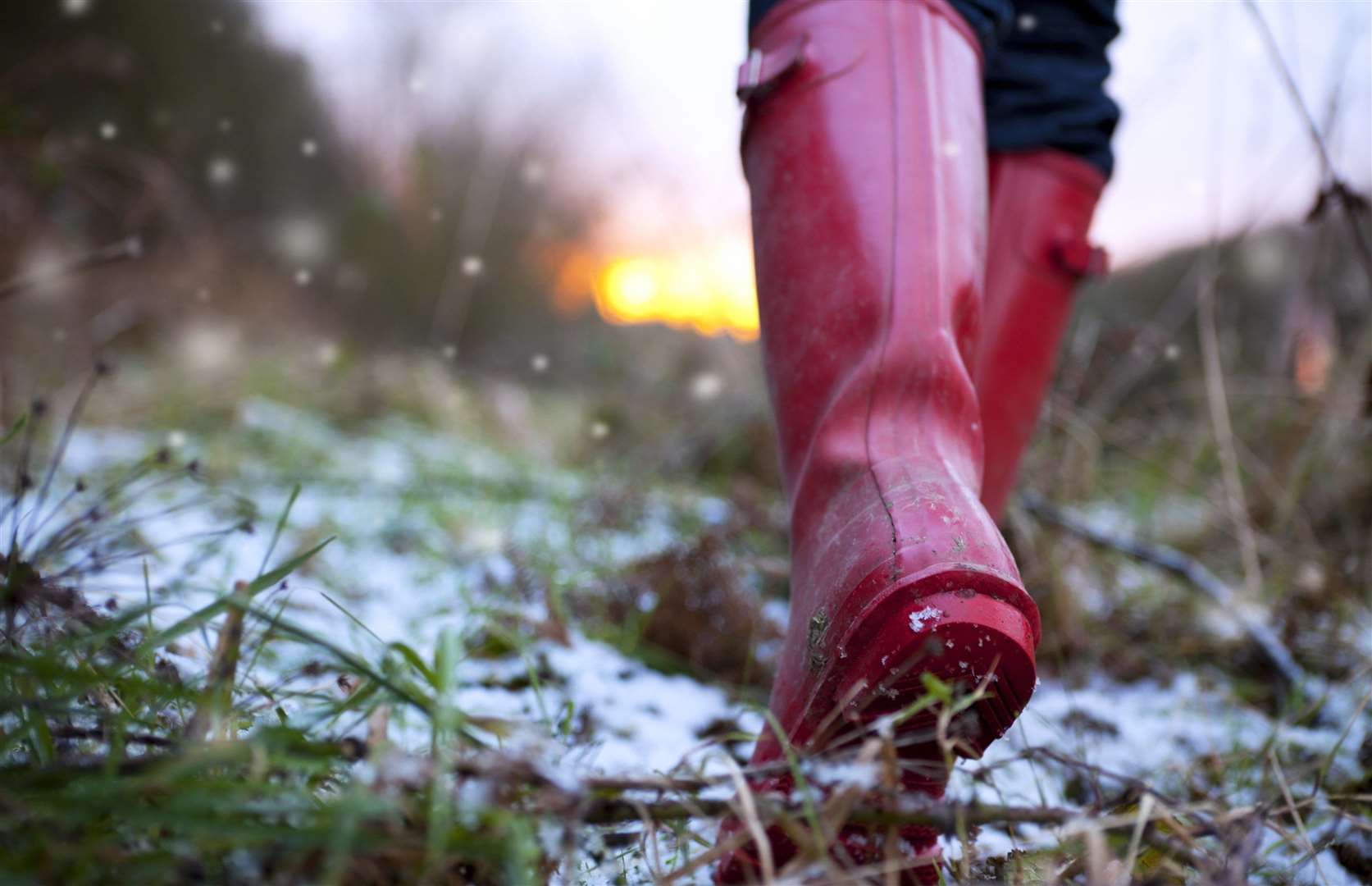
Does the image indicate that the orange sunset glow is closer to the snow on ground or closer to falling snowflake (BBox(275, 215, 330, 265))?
the snow on ground

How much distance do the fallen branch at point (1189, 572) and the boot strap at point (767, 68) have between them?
101cm

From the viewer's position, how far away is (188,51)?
12.4 ft

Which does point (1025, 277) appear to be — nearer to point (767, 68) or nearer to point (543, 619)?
point (767, 68)

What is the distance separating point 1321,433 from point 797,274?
57.7 inches

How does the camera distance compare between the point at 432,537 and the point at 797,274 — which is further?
the point at 432,537

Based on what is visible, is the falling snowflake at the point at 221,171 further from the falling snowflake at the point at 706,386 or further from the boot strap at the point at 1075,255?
the boot strap at the point at 1075,255

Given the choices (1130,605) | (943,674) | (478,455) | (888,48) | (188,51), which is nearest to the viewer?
(943,674)

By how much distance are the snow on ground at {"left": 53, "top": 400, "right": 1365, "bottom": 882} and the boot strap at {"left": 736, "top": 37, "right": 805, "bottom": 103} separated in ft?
1.96

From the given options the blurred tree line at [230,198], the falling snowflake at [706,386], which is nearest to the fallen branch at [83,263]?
the blurred tree line at [230,198]

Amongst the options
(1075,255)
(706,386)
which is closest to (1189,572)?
(1075,255)

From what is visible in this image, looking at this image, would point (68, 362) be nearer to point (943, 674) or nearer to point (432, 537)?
point (432, 537)

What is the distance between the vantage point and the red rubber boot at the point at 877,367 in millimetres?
649

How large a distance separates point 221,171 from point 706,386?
223 cm

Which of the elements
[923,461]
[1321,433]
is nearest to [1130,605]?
[1321,433]
